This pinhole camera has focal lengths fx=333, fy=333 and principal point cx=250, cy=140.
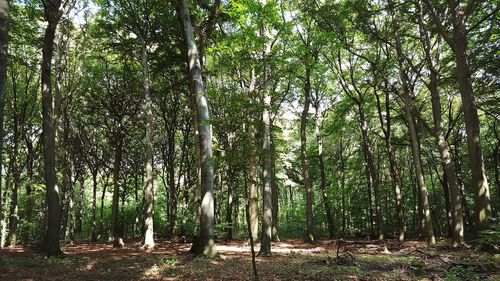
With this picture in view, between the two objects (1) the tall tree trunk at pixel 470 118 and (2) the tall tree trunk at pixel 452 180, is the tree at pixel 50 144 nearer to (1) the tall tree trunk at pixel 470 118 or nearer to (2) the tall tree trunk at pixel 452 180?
(1) the tall tree trunk at pixel 470 118

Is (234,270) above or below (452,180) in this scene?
below

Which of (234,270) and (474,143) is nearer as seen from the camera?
(234,270)

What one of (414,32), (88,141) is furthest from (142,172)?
(414,32)

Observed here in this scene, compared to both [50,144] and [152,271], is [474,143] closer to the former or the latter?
[152,271]

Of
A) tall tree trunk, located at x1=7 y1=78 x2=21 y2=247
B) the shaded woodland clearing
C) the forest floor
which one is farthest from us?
tall tree trunk, located at x1=7 y1=78 x2=21 y2=247

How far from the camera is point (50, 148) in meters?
12.3

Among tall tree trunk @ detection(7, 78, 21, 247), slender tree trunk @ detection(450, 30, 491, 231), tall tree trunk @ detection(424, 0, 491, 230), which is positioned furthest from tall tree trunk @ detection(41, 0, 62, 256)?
slender tree trunk @ detection(450, 30, 491, 231)

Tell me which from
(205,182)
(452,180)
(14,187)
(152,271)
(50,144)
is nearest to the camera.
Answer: (152,271)

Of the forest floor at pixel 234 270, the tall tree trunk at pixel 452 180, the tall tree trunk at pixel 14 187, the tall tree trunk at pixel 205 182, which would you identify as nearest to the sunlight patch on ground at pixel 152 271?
the forest floor at pixel 234 270

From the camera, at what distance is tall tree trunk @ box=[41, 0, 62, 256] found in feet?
38.8

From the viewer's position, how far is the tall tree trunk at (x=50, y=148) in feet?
38.8

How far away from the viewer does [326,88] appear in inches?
969

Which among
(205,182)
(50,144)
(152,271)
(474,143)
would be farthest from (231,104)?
(474,143)

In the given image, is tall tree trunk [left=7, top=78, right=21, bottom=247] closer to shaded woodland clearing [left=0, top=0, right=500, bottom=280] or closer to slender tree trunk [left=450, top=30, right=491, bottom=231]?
shaded woodland clearing [left=0, top=0, right=500, bottom=280]
